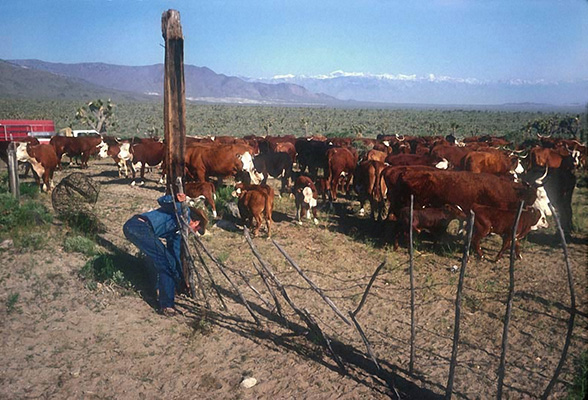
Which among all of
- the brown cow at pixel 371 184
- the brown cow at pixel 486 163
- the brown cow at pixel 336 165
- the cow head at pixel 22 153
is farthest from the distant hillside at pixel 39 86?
the brown cow at pixel 486 163

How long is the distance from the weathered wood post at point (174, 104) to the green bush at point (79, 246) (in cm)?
251

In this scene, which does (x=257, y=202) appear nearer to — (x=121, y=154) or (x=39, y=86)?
(x=121, y=154)

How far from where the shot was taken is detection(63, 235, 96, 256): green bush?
8211 mm

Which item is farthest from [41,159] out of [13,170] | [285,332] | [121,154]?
[285,332]

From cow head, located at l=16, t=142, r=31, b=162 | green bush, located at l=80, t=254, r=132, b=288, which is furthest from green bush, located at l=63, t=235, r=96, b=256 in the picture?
cow head, located at l=16, t=142, r=31, b=162

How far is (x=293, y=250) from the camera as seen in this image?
30.6 feet

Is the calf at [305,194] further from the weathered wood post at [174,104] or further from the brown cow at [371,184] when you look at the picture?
the weathered wood post at [174,104]

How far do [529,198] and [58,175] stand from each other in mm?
16606

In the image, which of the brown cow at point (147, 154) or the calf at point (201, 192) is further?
the brown cow at point (147, 154)

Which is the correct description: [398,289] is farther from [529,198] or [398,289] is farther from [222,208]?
[222,208]

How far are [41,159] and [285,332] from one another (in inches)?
450

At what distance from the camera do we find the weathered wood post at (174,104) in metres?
6.34

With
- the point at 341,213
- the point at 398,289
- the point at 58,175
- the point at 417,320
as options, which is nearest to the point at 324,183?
the point at 341,213

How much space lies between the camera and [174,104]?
6.54 meters
